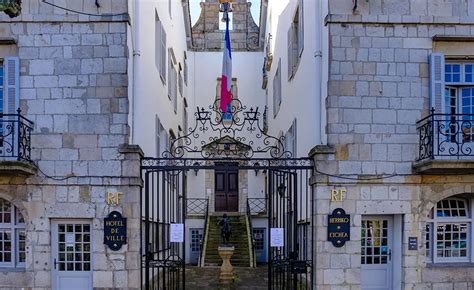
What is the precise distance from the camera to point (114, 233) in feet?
29.0

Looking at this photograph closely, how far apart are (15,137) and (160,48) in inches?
205

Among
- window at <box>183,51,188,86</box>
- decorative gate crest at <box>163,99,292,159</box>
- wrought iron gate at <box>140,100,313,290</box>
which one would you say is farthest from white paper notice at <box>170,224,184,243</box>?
window at <box>183,51,188,86</box>

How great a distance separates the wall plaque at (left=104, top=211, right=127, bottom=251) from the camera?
29.0 ft

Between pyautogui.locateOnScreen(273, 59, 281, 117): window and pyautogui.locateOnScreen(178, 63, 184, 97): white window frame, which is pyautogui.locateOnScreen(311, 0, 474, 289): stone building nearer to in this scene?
pyautogui.locateOnScreen(273, 59, 281, 117): window

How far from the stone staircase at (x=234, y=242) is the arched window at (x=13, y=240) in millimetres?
9108

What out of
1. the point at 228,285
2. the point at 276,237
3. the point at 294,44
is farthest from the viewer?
the point at 228,285

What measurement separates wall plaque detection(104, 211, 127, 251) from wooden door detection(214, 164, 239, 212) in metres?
13.7

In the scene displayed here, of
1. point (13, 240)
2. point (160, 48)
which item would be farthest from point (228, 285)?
point (160, 48)

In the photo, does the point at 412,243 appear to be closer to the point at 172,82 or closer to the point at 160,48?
the point at 160,48

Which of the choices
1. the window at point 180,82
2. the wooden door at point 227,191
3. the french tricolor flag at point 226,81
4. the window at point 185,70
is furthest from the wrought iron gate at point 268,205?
the wooden door at point 227,191

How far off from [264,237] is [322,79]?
12044 millimetres

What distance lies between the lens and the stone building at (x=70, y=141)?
29.1 ft

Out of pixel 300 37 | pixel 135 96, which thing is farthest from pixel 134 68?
pixel 300 37

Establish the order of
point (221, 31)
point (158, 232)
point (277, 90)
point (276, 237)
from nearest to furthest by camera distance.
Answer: point (276, 237), point (158, 232), point (277, 90), point (221, 31)
